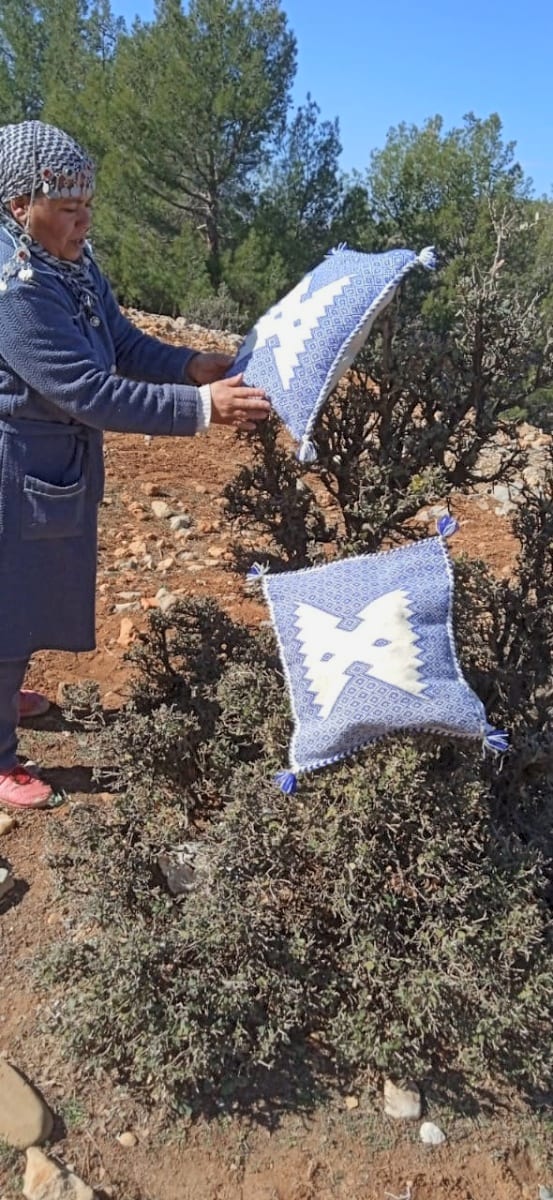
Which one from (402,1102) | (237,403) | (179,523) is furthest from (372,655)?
(179,523)

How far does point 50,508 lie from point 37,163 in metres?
0.74

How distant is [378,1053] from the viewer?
183 centimetres

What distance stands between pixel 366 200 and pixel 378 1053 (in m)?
15.5

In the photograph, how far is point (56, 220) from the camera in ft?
6.48

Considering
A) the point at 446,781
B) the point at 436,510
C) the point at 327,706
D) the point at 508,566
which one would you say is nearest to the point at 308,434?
the point at 327,706

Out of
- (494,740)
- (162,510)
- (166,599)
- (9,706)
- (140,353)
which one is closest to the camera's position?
(494,740)

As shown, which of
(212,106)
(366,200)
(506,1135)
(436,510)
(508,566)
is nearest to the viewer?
(506,1135)

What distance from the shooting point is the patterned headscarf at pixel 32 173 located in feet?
6.23

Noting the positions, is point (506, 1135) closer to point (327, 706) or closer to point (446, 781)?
point (446, 781)

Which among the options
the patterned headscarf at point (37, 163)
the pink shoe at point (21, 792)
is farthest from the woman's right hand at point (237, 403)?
the pink shoe at point (21, 792)

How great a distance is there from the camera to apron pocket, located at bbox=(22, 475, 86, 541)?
2.17 m

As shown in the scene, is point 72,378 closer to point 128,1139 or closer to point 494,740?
point 494,740

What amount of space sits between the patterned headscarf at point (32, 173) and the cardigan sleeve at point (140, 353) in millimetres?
341

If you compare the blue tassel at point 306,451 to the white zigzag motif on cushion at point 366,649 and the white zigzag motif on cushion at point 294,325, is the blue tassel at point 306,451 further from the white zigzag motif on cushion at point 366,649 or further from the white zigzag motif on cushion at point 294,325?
the white zigzag motif on cushion at point 366,649
